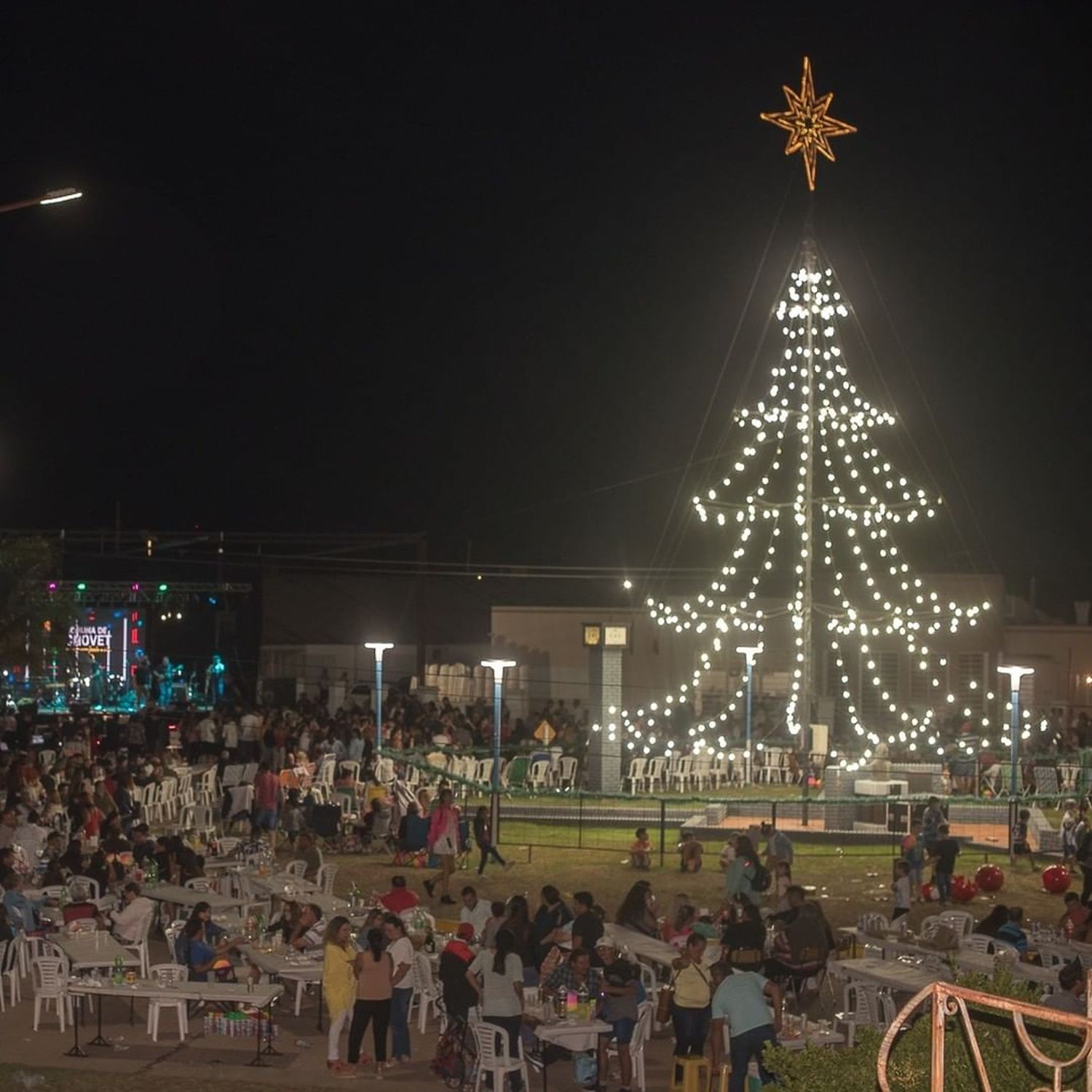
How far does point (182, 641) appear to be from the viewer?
4353 centimetres

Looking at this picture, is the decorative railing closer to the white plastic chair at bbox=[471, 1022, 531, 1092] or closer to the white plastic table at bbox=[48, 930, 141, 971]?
the white plastic chair at bbox=[471, 1022, 531, 1092]

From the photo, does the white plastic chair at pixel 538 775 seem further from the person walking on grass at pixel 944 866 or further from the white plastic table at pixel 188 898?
the white plastic table at pixel 188 898

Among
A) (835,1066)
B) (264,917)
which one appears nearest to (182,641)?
(264,917)

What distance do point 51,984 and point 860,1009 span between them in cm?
612

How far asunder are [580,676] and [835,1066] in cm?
3259

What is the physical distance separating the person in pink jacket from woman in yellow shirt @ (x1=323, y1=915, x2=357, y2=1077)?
23.4 feet

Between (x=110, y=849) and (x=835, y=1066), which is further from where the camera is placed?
(x=110, y=849)

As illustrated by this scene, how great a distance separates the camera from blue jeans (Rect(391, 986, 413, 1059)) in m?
11.8

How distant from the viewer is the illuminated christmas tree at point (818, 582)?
88.2 feet

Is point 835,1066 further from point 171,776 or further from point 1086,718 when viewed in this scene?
point 1086,718

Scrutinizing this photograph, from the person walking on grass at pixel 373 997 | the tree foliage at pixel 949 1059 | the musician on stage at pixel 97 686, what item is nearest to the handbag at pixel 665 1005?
the person walking on grass at pixel 373 997

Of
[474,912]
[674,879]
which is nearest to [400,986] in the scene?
[474,912]

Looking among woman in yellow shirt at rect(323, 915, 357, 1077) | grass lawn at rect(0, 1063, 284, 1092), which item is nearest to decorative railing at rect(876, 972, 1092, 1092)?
grass lawn at rect(0, 1063, 284, 1092)

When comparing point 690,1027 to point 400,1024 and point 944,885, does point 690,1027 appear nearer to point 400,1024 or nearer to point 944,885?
point 400,1024
